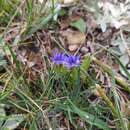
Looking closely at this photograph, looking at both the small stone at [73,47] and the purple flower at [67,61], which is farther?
the small stone at [73,47]

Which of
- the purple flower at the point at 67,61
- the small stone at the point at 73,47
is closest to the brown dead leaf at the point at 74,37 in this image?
the small stone at the point at 73,47

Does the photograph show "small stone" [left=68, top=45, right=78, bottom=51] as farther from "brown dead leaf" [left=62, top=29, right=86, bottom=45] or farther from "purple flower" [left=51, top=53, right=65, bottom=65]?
"purple flower" [left=51, top=53, right=65, bottom=65]

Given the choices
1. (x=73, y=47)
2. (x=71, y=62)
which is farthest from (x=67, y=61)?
(x=73, y=47)

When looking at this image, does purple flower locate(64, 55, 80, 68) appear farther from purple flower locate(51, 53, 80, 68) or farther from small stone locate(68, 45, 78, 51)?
small stone locate(68, 45, 78, 51)

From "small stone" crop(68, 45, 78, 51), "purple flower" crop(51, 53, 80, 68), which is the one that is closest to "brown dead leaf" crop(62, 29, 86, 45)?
Answer: "small stone" crop(68, 45, 78, 51)

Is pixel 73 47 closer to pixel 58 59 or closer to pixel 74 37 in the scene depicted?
pixel 74 37

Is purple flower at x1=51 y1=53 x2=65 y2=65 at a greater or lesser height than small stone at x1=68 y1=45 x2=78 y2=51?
greater

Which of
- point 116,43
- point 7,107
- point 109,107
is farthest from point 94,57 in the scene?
point 7,107

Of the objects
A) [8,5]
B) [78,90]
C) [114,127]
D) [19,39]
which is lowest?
[114,127]

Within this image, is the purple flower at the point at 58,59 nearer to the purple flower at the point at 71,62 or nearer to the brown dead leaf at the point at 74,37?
the purple flower at the point at 71,62

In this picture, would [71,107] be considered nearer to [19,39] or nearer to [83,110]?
[83,110]

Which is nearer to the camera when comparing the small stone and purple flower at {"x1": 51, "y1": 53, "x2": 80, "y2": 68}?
purple flower at {"x1": 51, "y1": 53, "x2": 80, "y2": 68}
